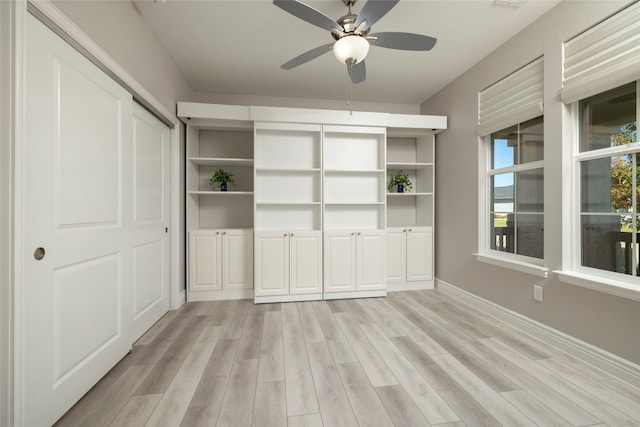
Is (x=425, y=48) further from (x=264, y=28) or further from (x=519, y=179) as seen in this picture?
(x=519, y=179)

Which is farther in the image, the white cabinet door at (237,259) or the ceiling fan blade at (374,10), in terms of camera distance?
the white cabinet door at (237,259)

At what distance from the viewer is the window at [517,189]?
244 cm

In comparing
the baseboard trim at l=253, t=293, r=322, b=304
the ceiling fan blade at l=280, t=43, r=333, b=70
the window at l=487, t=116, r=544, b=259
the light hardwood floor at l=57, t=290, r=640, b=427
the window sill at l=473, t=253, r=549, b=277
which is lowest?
the light hardwood floor at l=57, t=290, r=640, b=427

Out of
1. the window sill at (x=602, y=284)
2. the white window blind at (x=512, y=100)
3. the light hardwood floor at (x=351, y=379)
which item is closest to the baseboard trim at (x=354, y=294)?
the light hardwood floor at (x=351, y=379)

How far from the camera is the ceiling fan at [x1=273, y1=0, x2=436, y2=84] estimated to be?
1633mm

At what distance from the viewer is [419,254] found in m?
3.73

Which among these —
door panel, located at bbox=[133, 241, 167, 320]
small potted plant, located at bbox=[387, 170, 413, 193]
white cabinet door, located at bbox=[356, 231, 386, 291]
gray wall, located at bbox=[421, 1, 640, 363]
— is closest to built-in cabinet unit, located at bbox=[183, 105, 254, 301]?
door panel, located at bbox=[133, 241, 167, 320]

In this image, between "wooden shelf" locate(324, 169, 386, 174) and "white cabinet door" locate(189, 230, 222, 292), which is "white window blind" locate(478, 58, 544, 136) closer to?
"wooden shelf" locate(324, 169, 386, 174)

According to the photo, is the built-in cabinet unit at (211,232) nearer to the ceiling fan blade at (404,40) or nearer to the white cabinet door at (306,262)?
the white cabinet door at (306,262)

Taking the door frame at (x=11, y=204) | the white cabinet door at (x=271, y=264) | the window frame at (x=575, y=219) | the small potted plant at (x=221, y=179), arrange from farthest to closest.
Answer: the small potted plant at (x=221, y=179)
the white cabinet door at (x=271, y=264)
the window frame at (x=575, y=219)
the door frame at (x=11, y=204)

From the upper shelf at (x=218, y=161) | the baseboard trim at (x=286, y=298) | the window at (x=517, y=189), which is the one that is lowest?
the baseboard trim at (x=286, y=298)

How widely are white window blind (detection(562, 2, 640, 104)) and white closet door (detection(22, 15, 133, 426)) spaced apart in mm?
3241

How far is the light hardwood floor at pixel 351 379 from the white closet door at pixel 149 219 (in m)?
0.25

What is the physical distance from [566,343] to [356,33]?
8.98ft
